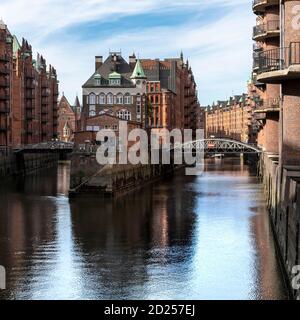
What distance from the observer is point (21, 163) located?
77688 mm

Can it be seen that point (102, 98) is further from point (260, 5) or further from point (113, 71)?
point (260, 5)

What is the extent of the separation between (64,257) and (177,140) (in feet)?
270

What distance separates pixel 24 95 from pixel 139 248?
222 ft

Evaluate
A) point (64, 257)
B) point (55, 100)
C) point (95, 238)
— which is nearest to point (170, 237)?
point (95, 238)

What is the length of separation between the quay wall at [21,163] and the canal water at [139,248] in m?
19.6

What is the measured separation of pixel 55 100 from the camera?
11706cm

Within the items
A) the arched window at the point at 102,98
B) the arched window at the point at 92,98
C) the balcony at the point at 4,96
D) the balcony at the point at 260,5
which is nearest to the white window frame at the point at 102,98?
the arched window at the point at 102,98

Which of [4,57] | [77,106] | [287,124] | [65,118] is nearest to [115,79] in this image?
[4,57]

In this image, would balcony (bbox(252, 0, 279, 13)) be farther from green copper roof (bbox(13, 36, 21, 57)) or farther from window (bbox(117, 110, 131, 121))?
green copper roof (bbox(13, 36, 21, 57))

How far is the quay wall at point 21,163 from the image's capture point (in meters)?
70.3

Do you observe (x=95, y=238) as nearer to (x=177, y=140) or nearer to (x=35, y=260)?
(x=35, y=260)

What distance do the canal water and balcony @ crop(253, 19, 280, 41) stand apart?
1083 centimetres


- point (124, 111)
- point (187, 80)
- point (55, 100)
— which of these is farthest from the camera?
point (187, 80)

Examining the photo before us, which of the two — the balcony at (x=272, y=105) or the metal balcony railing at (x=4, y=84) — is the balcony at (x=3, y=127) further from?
the balcony at (x=272, y=105)
